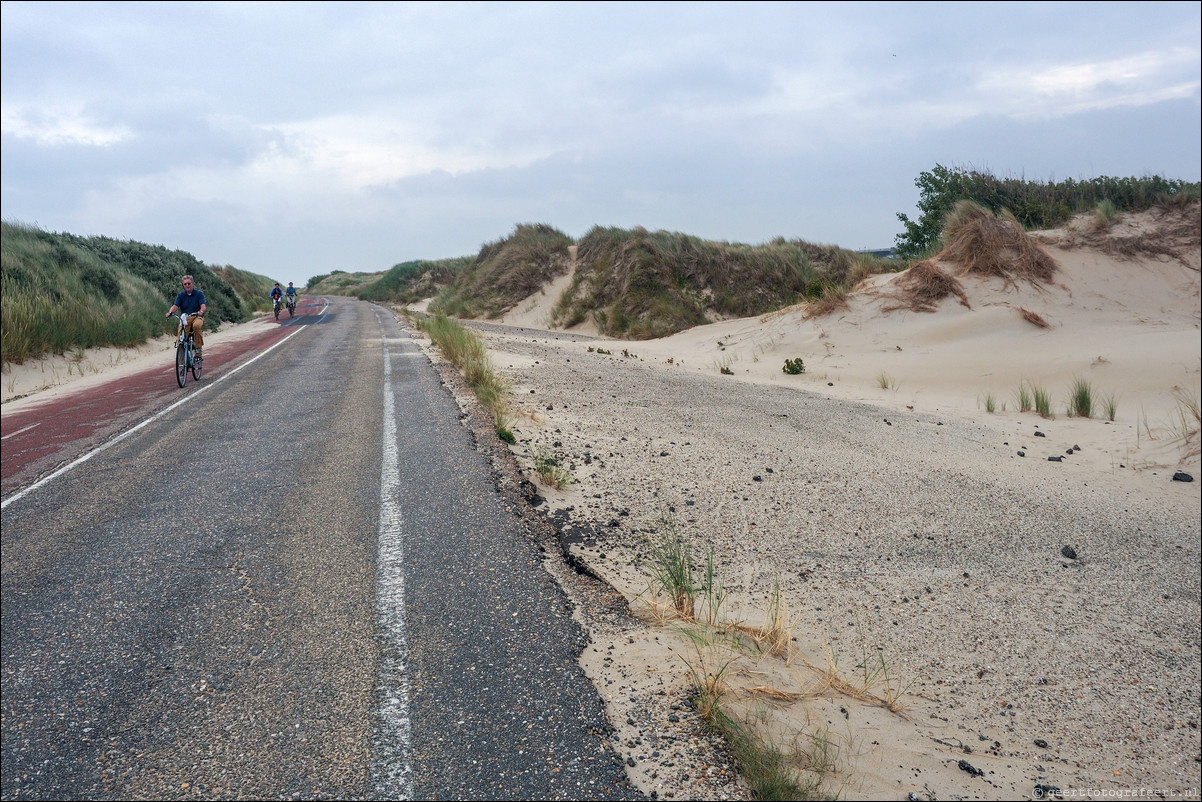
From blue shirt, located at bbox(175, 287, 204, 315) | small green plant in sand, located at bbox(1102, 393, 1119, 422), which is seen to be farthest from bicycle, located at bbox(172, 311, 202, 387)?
small green plant in sand, located at bbox(1102, 393, 1119, 422)

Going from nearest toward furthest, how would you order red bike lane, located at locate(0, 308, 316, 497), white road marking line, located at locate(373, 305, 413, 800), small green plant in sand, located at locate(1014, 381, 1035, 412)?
white road marking line, located at locate(373, 305, 413, 800) < red bike lane, located at locate(0, 308, 316, 497) < small green plant in sand, located at locate(1014, 381, 1035, 412)

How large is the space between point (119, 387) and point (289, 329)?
1527 cm

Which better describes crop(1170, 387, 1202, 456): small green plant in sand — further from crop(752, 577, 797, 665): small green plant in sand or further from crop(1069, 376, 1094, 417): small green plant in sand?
crop(752, 577, 797, 665): small green plant in sand

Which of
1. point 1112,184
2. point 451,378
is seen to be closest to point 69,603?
point 451,378

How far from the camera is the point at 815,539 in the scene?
18.0 ft

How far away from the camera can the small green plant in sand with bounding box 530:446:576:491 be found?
20.2 feet

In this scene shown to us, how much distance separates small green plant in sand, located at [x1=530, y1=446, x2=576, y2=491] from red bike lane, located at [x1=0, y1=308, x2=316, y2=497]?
5.05 metres

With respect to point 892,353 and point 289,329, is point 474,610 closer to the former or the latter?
point 892,353

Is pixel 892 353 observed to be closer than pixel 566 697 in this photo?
No

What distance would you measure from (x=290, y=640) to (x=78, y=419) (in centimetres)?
919

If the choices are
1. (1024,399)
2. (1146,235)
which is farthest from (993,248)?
(1024,399)

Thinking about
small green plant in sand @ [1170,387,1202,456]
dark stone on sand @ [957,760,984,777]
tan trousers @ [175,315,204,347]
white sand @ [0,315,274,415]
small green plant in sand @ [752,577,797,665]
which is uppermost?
tan trousers @ [175,315,204,347]

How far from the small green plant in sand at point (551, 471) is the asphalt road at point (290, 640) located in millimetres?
504

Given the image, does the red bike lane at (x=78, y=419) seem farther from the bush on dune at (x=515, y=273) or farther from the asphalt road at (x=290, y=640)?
the bush on dune at (x=515, y=273)
